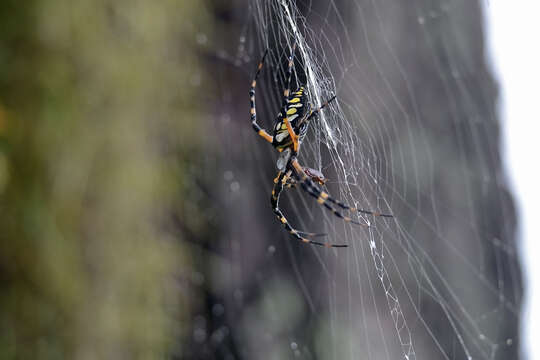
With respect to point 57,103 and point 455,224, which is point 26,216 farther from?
point 455,224

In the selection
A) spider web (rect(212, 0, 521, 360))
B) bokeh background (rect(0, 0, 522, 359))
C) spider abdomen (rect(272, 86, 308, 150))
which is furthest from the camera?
bokeh background (rect(0, 0, 522, 359))

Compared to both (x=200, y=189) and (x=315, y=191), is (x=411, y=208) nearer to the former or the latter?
(x=315, y=191)

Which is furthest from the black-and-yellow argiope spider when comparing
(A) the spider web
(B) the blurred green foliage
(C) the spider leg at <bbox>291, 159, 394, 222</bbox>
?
(B) the blurred green foliage

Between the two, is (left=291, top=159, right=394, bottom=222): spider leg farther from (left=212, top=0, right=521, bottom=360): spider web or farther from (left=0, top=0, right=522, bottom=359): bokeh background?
(left=0, top=0, right=522, bottom=359): bokeh background

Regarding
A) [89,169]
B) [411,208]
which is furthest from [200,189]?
[411,208]

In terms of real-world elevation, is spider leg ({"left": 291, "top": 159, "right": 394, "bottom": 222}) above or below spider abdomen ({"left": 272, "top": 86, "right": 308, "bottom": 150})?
below

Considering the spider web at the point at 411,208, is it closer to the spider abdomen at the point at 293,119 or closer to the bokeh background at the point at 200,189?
the bokeh background at the point at 200,189

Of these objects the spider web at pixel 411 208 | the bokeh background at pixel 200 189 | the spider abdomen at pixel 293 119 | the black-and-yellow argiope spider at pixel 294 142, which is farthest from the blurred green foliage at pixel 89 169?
the spider abdomen at pixel 293 119
